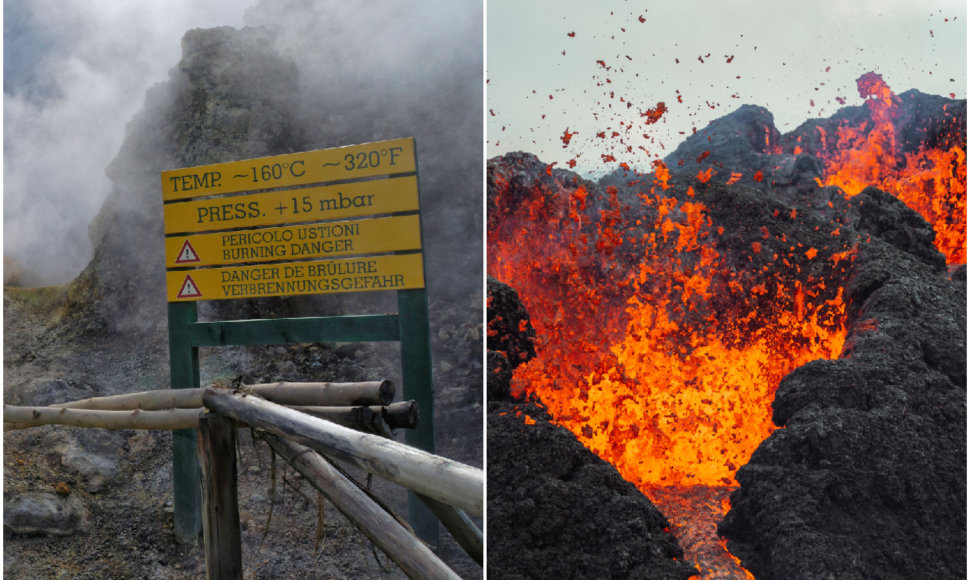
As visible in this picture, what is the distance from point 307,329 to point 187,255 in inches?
23.9

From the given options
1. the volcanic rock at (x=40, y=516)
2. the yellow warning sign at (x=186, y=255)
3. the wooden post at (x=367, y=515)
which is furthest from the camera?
the volcanic rock at (x=40, y=516)

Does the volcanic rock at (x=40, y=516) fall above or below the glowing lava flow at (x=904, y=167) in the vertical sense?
below

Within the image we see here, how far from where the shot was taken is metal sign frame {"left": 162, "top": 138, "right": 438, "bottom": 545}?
2162 mm

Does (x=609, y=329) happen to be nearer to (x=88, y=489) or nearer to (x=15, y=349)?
(x=88, y=489)

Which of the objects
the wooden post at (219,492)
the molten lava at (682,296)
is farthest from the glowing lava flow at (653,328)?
the wooden post at (219,492)

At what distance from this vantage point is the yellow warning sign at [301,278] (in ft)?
7.02

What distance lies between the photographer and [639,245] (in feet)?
→ 4.24

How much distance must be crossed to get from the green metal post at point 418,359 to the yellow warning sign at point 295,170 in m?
0.44

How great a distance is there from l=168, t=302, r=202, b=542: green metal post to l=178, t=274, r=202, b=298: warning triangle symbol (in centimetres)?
4

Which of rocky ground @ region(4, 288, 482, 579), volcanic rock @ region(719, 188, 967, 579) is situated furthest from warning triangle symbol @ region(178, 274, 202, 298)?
volcanic rock @ region(719, 188, 967, 579)

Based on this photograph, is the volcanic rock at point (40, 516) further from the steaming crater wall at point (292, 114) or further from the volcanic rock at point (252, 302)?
the steaming crater wall at point (292, 114)

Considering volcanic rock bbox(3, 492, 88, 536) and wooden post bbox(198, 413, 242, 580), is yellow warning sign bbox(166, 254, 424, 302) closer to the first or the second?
wooden post bbox(198, 413, 242, 580)

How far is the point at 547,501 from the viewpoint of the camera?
118 centimetres

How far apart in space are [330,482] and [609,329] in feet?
2.30
